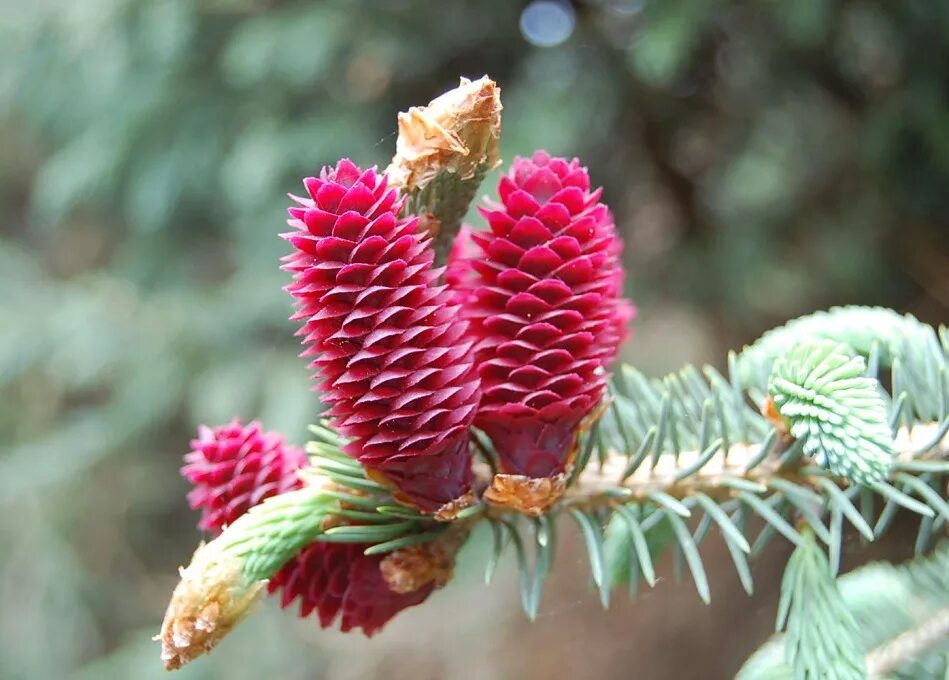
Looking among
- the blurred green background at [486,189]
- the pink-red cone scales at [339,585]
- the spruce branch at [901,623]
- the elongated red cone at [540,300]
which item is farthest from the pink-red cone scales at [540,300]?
the blurred green background at [486,189]

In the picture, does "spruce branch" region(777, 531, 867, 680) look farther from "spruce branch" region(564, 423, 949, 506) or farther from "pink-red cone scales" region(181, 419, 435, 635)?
"pink-red cone scales" region(181, 419, 435, 635)

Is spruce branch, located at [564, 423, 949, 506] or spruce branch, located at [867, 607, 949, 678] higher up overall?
spruce branch, located at [564, 423, 949, 506]

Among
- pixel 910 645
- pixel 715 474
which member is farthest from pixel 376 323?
pixel 910 645

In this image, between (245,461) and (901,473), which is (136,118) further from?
(901,473)

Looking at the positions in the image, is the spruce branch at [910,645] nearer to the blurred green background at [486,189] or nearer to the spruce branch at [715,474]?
the spruce branch at [715,474]

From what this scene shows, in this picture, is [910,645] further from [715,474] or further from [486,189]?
[486,189]

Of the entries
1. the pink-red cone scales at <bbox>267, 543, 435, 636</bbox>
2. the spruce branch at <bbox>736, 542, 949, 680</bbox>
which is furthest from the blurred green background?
the pink-red cone scales at <bbox>267, 543, 435, 636</bbox>

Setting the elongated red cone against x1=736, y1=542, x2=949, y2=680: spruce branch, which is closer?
the elongated red cone
